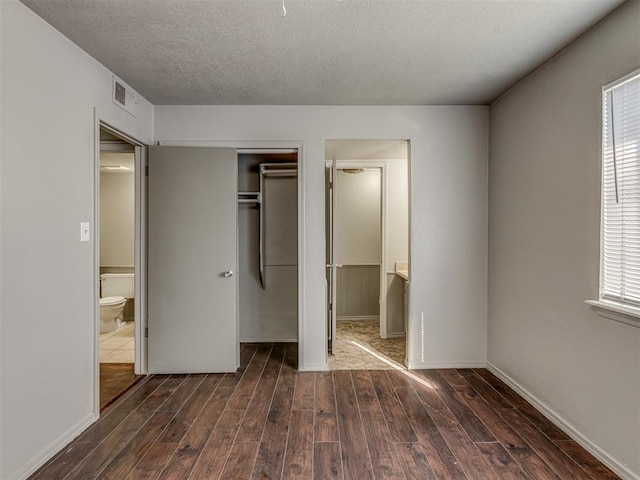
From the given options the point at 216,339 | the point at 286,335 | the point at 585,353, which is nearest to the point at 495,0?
the point at 585,353

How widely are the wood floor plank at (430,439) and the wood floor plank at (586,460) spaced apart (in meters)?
0.68

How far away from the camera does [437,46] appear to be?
7.54ft

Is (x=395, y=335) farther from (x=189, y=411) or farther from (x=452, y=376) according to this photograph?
(x=189, y=411)

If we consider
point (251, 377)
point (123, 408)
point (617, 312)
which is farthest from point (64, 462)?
point (617, 312)

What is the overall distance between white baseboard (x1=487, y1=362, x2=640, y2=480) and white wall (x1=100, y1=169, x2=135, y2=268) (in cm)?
490

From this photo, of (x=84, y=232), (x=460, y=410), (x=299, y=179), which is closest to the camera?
(x=84, y=232)

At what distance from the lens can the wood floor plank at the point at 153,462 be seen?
1.92 metres

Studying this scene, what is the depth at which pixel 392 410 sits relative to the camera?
2611 mm

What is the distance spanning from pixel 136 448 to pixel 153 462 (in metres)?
0.21

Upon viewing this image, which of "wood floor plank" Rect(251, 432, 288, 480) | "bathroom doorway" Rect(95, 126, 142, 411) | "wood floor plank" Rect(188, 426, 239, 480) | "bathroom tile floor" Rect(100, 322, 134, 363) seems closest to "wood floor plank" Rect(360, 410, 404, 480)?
"wood floor plank" Rect(251, 432, 288, 480)

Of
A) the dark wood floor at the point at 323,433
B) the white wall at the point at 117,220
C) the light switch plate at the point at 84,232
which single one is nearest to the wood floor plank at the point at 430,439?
the dark wood floor at the point at 323,433

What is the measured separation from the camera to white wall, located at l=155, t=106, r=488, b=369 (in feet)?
11.1

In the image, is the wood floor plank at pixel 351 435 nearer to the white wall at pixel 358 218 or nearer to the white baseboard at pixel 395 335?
the white baseboard at pixel 395 335

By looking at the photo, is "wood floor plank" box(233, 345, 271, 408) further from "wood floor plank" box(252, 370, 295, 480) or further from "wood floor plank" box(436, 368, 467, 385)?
"wood floor plank" box(436, 368, 467, 385)
